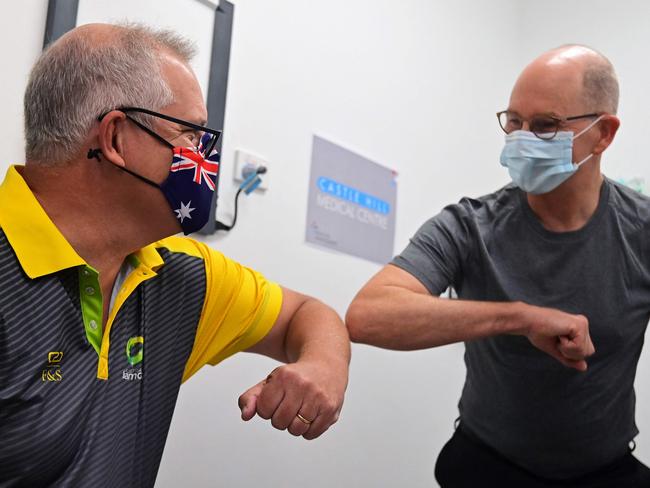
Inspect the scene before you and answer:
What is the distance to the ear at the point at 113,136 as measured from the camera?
3.59 feet

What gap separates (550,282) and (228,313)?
794 millimetres

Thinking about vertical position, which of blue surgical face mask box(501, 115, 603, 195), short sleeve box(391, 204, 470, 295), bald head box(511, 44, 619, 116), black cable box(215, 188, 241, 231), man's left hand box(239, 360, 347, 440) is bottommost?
man's left hand box(239, 360, 347, 440)

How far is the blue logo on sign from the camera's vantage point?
2268mm

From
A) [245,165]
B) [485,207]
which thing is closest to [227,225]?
[245,165]

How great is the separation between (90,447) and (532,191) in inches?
46.2

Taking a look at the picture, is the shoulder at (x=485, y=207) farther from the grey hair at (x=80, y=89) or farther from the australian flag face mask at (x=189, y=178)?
the grey hair at (x=80, y=89)

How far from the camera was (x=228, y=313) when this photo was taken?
1310 millimetres

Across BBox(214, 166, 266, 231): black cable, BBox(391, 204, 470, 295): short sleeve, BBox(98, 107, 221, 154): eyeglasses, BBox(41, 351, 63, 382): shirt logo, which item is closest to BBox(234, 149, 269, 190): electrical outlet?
BBox(214, 166, 266, 231): black cable

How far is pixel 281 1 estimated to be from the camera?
2.17m

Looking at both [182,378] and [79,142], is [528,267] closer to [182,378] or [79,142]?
[182,378]

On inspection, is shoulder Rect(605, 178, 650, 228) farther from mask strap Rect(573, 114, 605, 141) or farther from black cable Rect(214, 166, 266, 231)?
black cable Rect(214, 166, 266, 231)

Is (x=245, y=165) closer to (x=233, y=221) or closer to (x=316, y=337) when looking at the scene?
(x=233, y=221)

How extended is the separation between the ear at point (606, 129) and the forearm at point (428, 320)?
560mm

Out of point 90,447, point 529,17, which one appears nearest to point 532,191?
point 90,447
